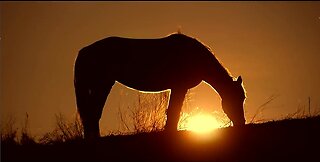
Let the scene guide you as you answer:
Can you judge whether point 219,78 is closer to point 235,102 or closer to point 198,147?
point 235,102

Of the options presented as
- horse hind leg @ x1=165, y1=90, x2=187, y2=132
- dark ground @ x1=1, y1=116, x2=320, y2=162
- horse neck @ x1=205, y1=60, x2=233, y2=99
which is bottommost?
dark ground @ x1=1, y1=116, x2=320, y2=162

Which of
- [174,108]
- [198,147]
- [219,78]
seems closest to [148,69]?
[174,108]

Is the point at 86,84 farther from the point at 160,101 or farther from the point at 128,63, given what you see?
the point at 160,101

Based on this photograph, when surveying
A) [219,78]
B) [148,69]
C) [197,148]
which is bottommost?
[197,148]

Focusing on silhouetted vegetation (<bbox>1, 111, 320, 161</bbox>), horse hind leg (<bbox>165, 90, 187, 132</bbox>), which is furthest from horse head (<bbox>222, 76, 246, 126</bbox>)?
silhouetted vegetation (<bbox>1, 111, 320, 161</bbox>)

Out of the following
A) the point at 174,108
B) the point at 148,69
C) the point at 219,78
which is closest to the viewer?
the point at 174,108

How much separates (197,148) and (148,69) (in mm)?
4154

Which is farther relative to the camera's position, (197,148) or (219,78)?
(219,78)

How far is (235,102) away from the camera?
11.5 m

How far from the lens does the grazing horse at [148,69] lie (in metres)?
11.6

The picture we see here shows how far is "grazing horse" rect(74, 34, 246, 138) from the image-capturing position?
11.6 m

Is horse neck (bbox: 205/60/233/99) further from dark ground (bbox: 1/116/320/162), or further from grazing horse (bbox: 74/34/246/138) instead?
dark ground (bbox: 1/116/320/162)

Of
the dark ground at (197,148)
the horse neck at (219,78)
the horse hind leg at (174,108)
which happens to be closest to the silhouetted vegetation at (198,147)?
the dark ground at (197,148)

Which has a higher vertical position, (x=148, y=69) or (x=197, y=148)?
(x=148, y=69)
